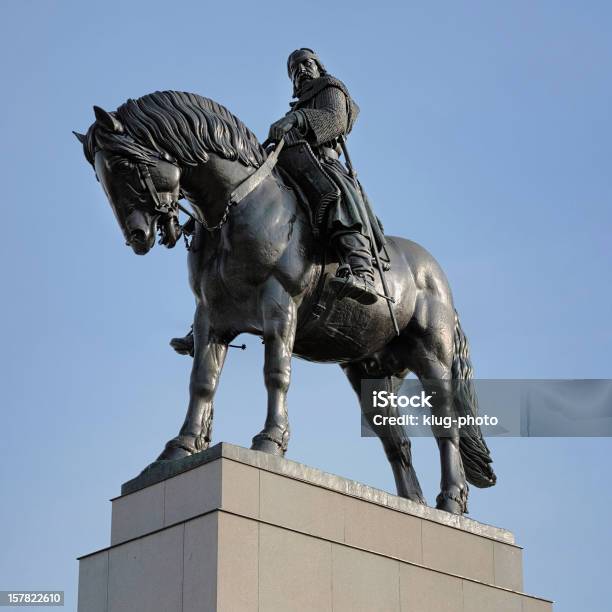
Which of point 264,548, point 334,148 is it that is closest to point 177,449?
point 264,548

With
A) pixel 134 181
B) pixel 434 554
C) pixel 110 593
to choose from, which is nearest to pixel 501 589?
pixel 434 554

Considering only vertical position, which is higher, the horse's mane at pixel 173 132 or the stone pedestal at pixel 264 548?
the horse's mane at pixel 173 132

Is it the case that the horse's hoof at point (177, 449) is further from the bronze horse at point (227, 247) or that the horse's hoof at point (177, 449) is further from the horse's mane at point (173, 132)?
the horse's mane at point (173, 132)

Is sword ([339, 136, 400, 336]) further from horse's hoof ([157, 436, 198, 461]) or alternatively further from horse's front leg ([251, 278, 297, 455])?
horse's hoof ([157, 436, 198, 461])

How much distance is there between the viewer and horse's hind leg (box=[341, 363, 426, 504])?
11828 mm

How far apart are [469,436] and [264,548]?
340 cm

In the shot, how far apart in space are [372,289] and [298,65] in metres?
2.58

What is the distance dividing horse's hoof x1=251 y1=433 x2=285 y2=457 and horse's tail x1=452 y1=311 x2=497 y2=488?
2.69m

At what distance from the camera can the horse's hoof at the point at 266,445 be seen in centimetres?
951

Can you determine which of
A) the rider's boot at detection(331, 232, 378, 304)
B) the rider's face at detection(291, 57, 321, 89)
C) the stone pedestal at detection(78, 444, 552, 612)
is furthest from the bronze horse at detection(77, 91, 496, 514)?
the rider's face at detection(291, 57, 321, 89)

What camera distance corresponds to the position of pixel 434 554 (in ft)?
34.0

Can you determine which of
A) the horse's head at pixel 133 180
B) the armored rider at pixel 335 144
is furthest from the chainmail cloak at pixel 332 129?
the horse's head at pixel 133 180

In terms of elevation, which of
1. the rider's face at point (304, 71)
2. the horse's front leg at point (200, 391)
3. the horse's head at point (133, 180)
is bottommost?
the horse's front leg at point (200, 391)

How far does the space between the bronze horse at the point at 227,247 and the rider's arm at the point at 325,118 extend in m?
0.54
